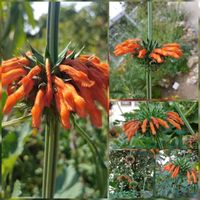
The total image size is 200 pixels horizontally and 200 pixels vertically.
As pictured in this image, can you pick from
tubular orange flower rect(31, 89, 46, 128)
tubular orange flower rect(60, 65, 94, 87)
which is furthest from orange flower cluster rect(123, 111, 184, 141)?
tubular orange flower rect(31, 89, 46, 128)

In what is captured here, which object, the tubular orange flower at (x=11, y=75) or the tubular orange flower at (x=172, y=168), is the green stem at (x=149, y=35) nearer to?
the tubular orange flower at (x=172, y=168)

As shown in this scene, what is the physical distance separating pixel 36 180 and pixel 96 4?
0.80 m

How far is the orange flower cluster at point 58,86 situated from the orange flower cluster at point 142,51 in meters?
0.15

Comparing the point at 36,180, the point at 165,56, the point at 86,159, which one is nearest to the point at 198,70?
→ the point at 165,56

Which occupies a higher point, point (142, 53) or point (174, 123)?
point (142, 53)

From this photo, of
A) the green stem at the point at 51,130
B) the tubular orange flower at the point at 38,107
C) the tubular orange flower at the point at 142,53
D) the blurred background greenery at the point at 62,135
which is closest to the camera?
the tubular orange flower at the point at 38,107

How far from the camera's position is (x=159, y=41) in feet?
6.25

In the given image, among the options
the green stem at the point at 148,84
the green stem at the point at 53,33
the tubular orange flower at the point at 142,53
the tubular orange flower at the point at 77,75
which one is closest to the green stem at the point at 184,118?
the green stem at the point at 148,84

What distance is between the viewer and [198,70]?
1.93 meters

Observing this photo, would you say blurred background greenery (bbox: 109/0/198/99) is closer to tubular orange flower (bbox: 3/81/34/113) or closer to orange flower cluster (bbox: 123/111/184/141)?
orange flower cluster (bbox: 123/111/184/141)

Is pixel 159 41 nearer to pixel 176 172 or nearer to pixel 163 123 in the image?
pixel 163 123

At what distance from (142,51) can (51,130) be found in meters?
0.48

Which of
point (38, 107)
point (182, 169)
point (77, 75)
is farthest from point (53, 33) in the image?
point (182, 169)

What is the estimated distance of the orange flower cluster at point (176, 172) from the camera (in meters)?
1.93
